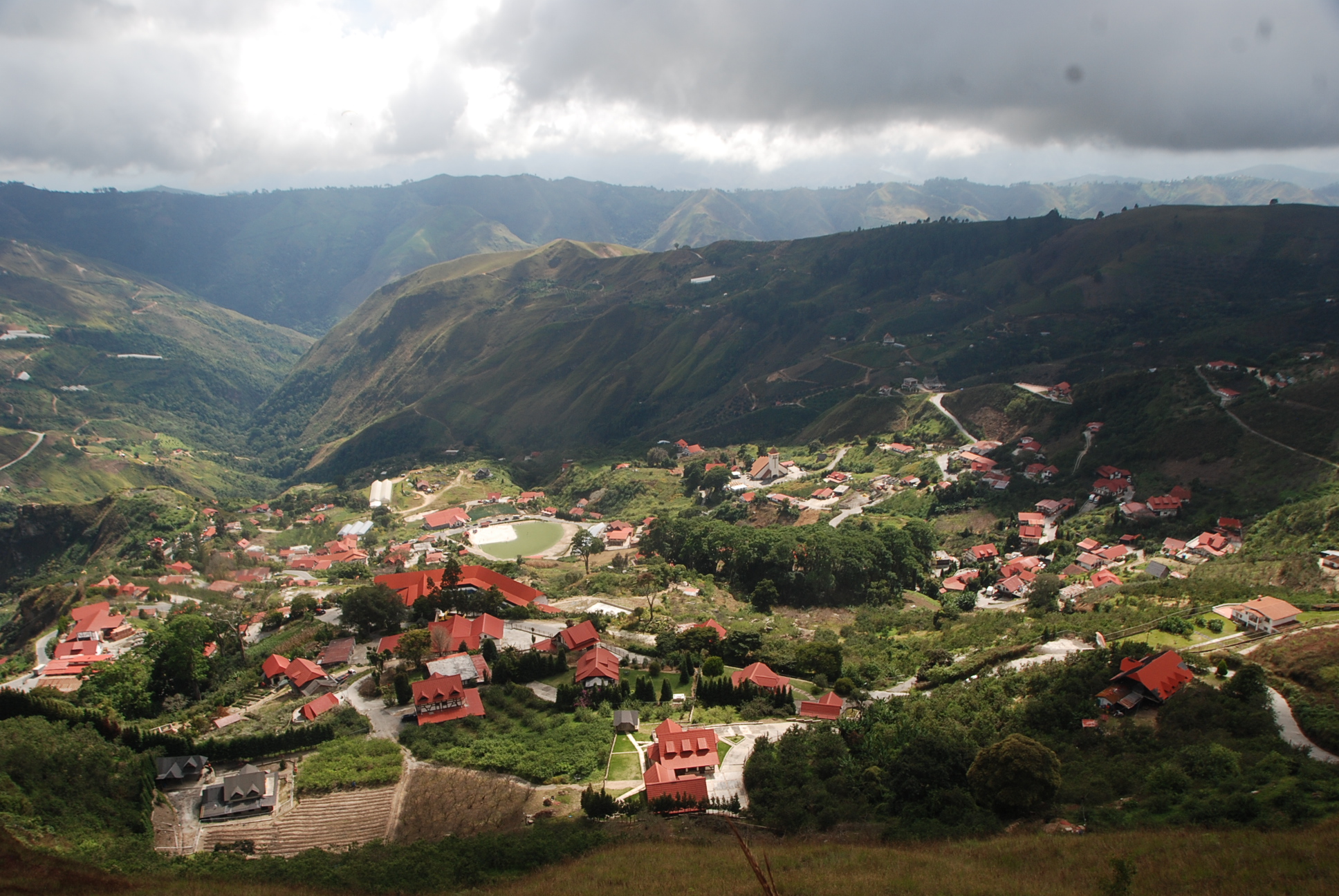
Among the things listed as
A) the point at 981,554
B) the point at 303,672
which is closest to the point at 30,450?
the point at 303,672

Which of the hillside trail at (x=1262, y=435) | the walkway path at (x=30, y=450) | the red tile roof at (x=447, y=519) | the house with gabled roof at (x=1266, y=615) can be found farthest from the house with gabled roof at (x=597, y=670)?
the walkway path at (x=30, y=450)

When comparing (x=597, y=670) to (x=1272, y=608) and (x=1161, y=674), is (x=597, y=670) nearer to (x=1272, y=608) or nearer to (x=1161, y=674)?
(x=1161, y=674)

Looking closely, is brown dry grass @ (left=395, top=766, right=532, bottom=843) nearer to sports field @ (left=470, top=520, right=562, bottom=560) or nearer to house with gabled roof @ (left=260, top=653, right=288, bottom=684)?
house with gabled roof @ (left=260, top=653, right=288, bottom=684)

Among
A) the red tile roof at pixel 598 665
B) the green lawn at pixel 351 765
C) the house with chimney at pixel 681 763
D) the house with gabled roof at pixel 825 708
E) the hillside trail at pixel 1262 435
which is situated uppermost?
the hillside trail at pixel 1262 435

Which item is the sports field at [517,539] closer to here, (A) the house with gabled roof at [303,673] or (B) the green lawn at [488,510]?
(B) the green lawn at [488,510]

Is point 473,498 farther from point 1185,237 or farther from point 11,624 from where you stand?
point 1185,237

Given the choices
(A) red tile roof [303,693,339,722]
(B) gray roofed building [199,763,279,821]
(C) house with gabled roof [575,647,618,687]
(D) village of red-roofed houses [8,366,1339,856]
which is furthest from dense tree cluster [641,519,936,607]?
(B) gray roofed building [199,763,279,821]

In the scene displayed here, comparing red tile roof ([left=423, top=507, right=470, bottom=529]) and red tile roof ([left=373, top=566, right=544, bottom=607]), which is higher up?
red tile roof ([left=373, top=566, right=544, bottom=607])
